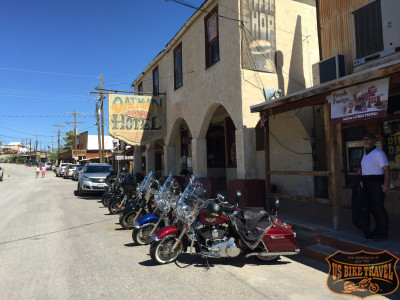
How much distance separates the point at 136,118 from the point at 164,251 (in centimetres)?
1052

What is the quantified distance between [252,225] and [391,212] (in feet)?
15.4

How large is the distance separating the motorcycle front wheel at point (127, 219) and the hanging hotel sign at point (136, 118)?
275 inches

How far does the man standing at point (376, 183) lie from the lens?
5.06 meters

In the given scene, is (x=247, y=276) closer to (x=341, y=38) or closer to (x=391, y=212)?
(x=391, y=212)

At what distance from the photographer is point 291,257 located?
5430mm

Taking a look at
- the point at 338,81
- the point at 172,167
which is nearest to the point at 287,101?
the point at 338,81

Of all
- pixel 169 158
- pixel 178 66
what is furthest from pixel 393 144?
pixel 169 158

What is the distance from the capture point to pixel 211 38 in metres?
11.4

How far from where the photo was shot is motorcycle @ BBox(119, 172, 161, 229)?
6777 millimetres

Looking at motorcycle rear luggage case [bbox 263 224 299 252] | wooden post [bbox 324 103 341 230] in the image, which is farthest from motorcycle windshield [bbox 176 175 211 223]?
wooden post [bbox 324 103 341 230]

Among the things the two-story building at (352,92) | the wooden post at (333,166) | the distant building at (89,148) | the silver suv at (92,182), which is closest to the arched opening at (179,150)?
the silver suv at (92,182)

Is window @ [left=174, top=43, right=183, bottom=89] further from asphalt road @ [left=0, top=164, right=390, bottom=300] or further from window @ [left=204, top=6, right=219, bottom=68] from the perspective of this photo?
asphalt road @ [left=0, top=164, right=390, bottom=300]

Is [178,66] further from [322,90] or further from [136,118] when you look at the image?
[322,90]

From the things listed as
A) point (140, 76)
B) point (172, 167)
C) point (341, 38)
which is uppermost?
point (140, 76)
